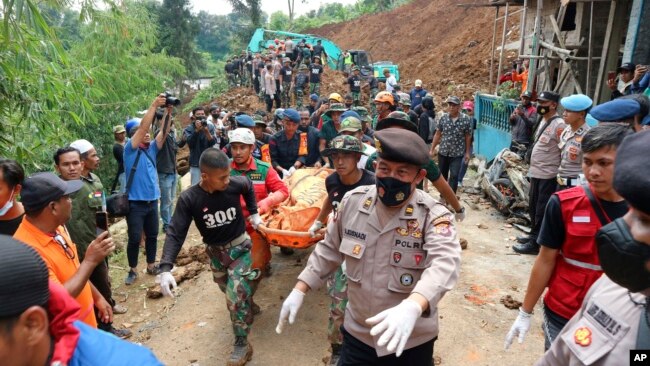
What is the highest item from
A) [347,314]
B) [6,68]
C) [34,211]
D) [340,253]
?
[6,68]

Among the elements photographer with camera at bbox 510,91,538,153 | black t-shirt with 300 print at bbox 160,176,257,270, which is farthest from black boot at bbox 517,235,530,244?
black t-shirt with 300 print at bbox 160,176,257,270

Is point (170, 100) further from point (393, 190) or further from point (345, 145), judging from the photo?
point (393, 190)

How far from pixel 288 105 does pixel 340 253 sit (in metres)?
15.3

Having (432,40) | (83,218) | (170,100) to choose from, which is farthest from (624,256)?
(432,40)

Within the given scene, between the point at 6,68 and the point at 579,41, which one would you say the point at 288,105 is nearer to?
the point at 579,41

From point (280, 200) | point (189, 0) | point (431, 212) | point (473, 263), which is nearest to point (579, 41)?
point (473, 263)

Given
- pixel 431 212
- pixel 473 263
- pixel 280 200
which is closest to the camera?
pixel 431 212

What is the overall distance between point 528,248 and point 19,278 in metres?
5.46

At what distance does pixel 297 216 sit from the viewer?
4.00 meters

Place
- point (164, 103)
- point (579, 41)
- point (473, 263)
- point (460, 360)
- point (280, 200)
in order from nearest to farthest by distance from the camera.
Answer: point (460, 360)
point (280, 200)
point (164, 103)
point (473, 263)
point (579, 41)

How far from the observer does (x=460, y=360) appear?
3.47 meters

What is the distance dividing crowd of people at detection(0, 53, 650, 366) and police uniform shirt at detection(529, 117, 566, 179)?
0.01m

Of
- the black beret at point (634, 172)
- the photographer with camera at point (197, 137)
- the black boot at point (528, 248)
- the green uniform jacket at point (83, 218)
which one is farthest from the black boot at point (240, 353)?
the photographer with camera at point (197, 137)

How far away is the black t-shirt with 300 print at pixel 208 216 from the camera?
3.29 metres
